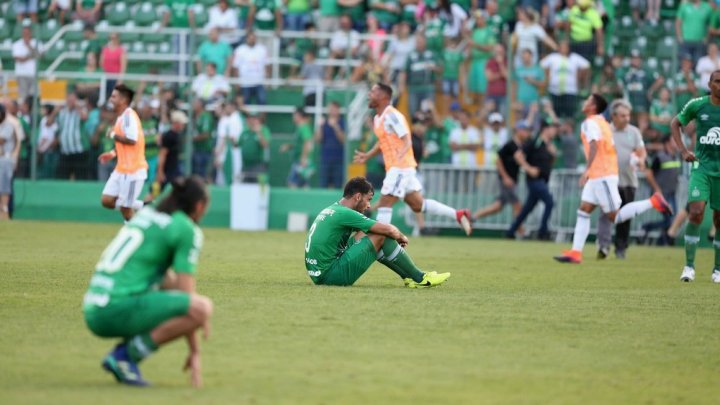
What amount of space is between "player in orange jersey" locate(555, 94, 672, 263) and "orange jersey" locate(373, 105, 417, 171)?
261cm

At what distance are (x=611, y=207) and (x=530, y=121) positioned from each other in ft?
24.8

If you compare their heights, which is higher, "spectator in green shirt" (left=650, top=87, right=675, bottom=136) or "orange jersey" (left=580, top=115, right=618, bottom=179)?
"spectator in green shirt" (left=650, top=87, right=675, bottom=136)

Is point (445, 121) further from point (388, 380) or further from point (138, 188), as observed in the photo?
point (388, 380)

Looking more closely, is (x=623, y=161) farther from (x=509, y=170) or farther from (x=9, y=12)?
(x=9, y=12)

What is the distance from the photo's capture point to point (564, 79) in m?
26.4

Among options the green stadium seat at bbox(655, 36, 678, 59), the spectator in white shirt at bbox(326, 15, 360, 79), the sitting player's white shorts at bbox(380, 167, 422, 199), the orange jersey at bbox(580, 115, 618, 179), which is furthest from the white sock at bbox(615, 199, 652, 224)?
the spectator in white shirt at bbox(326, 15, 360, 79)

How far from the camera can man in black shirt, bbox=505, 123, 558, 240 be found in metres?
25.9

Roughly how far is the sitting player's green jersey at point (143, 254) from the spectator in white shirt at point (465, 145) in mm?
19595

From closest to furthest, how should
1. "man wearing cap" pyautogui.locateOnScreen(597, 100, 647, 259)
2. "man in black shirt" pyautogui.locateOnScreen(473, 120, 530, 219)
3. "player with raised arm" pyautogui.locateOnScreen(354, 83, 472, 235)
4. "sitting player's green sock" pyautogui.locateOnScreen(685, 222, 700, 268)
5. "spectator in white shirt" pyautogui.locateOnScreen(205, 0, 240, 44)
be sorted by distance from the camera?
1. "sitting player's green sock" pyautogui.locateOnScreen(685, 222, 700, 268)
2. "player with raised arm" pyautogui.locateOnScreen(354, 83, 472, 235)
3. "man wearing cap" pyautogui.locateOnScreen(597, 100, 647, 259)
4. "man in black shirt" pyautogui.locateOnScreen(473, 120, 530, 219)
5. "spectator in white shirt" pyautogui.locateOnScreen(205, 0, 240, 44)

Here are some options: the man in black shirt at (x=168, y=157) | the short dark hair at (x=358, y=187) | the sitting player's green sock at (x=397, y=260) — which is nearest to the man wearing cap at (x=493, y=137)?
the man in black shirt at (x=168, y=157)

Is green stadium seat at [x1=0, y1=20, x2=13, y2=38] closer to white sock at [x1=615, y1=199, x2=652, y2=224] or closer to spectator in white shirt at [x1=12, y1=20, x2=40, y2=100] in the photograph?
spectator in white shirt at [x1=12, y1=20, x2=40, y2=100]

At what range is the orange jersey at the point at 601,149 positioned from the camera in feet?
63.1

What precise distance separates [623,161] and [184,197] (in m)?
13.9

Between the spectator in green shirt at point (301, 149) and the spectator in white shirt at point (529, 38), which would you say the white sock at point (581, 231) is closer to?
the spectator in white shirt at point (529, 38)
